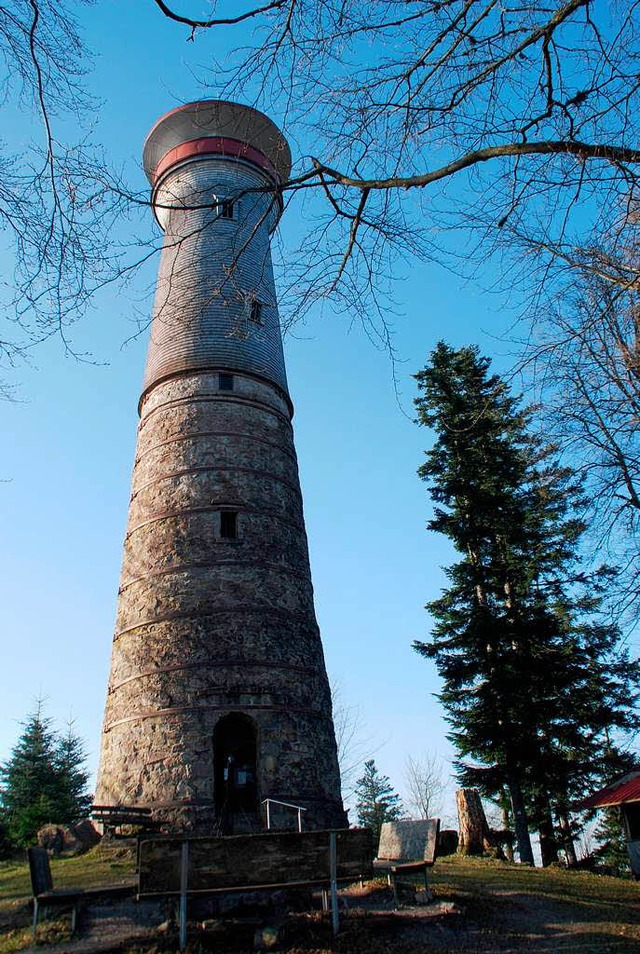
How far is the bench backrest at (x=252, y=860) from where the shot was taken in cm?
592

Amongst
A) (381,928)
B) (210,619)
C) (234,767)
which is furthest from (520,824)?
(381,928)

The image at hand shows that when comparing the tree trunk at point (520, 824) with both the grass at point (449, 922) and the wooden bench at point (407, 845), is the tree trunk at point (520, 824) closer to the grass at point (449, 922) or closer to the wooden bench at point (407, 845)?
the grass at point (449, 922)

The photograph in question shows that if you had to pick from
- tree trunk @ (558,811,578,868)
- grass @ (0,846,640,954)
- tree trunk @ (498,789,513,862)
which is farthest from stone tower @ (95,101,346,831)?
tree trunk @ (558,811,578,868)

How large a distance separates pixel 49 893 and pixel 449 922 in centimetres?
373

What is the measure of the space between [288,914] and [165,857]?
155cm

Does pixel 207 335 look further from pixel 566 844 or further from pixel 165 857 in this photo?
pixel 566 844

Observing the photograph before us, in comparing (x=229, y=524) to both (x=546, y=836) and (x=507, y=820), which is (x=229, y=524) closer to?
(x=546, y=836)

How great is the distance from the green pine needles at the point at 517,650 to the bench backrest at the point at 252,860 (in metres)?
8.61

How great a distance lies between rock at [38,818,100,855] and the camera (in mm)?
11148

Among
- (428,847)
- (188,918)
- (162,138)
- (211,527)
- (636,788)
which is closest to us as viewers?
(188,918)

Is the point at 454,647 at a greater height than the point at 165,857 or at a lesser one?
greater

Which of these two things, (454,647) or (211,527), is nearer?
(211,527)

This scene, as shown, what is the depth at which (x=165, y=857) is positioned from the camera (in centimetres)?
595

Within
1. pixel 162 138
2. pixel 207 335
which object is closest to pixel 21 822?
pixel 207 335
